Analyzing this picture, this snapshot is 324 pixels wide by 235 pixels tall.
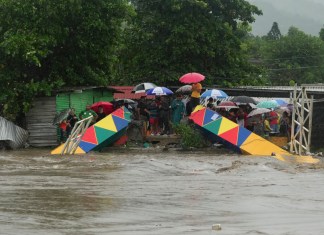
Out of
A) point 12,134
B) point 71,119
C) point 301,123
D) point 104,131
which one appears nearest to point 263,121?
point 301,123

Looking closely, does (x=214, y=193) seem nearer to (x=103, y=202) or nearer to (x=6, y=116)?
(x=103, y=202)

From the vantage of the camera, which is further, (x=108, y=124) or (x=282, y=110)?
(x=282, y=110)

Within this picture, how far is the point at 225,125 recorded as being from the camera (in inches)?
743

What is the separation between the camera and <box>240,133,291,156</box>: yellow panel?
18.2 m

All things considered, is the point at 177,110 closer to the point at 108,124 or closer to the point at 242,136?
the point at 108,124

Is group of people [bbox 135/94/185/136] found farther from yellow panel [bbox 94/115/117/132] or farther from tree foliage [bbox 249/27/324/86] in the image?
tree foliage [bbox 249/27/324/86]

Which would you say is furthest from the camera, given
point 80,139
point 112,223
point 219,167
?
point 80,139

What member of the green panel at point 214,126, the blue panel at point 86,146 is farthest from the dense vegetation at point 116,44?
the green panel at point 214,126

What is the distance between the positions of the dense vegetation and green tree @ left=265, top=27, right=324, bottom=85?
63.8ft

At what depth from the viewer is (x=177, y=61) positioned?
93.4 feet

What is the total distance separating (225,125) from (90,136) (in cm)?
405

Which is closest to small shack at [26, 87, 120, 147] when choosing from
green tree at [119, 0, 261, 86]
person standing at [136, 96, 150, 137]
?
person standing at [136, 96, 150, 137]

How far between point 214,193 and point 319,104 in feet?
29.4

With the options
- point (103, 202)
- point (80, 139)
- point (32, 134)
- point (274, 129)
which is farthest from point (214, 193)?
point (32, 134)
